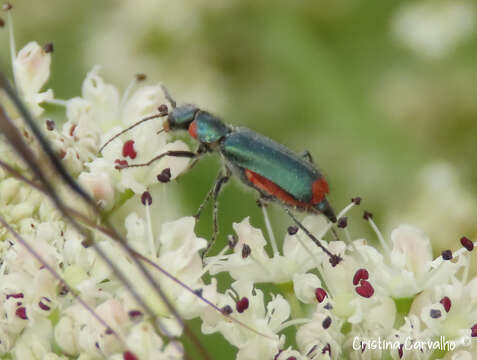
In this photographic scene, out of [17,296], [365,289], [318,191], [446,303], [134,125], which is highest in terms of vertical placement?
[134,125]

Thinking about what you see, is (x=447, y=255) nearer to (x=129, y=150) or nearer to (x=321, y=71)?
(x=129, y=150)

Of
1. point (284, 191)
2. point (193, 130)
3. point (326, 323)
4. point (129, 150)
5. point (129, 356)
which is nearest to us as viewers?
point (129, 356)

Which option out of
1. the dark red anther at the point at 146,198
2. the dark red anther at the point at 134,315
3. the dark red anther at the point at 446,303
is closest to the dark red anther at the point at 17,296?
the dark red anther at the point at 134,315

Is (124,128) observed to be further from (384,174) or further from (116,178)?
(384,174)

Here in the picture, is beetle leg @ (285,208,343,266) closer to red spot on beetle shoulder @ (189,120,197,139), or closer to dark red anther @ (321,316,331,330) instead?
dark red anther @ (321,316,331,330)

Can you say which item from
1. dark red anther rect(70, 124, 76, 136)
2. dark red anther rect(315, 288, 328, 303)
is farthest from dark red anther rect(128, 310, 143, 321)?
dark red anther rect(70, 124, 76, 136)

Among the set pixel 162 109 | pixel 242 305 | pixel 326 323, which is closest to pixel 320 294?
pixel 326 323

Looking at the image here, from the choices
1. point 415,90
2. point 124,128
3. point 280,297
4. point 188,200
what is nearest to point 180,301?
point 280,297
